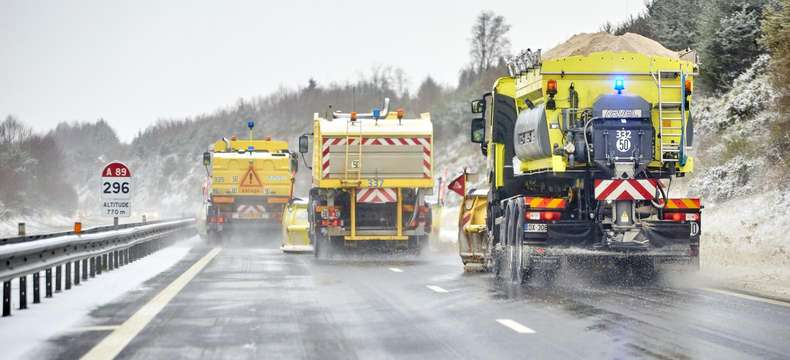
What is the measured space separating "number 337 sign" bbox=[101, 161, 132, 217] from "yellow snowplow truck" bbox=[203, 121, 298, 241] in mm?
12707

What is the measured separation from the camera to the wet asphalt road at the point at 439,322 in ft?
33.3

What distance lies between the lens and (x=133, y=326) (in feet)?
39.9

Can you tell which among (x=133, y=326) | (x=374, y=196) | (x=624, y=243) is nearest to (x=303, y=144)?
(x=374, y=196)

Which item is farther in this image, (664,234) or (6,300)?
(664,234)

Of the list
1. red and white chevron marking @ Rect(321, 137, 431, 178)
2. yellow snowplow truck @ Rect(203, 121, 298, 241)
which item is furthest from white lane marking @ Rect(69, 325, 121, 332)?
yellow snowplow truck @ Rect(203, 121, 298, 241)

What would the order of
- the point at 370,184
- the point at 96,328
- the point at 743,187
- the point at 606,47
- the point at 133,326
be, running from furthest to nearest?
the point at 743,187, the point at 370,184, the point at 606,47, the point at 133,326, the point at 96,328

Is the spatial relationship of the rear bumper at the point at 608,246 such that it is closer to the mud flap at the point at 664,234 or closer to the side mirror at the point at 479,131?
the mud flap at the point at 664,234

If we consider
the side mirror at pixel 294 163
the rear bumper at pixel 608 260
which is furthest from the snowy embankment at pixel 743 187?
the side mirror at pixel 294 163

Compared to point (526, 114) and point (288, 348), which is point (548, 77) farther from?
point (288, 348)

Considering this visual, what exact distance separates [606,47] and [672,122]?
1.53 metres

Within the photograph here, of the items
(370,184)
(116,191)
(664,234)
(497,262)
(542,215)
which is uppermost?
(370,184)

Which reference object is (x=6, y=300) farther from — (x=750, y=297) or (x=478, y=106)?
(x=478, y=106)

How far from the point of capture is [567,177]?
1808 cm

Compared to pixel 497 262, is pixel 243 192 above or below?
above
